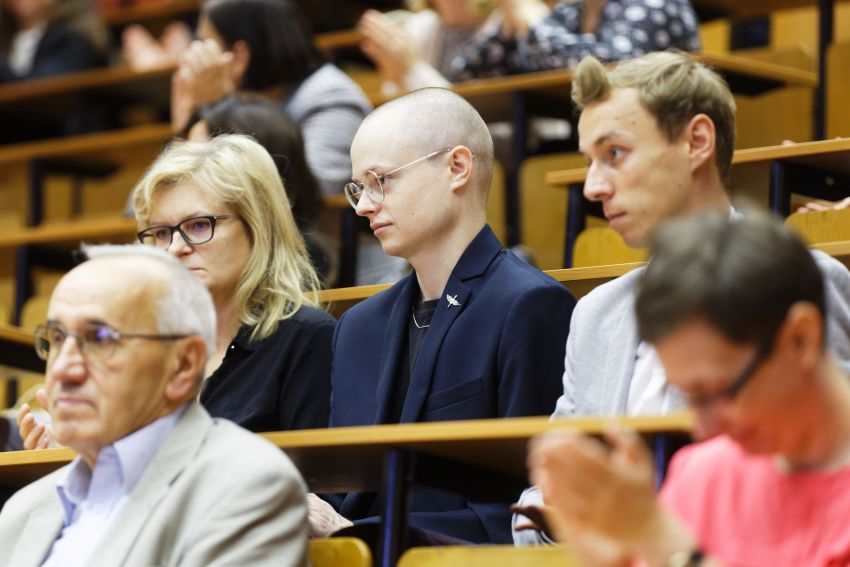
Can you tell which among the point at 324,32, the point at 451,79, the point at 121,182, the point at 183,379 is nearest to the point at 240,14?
the point at 451,79

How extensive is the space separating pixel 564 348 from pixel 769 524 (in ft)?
2.88

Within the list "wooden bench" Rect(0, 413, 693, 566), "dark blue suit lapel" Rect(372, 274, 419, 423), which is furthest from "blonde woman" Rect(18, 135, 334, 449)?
"wooden bench" Rect(0, 413, 693, 566)

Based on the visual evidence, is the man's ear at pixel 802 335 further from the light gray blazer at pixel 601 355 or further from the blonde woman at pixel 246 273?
the blonde woman at pixel 246 273

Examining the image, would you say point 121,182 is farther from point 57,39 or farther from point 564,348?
point 564,348

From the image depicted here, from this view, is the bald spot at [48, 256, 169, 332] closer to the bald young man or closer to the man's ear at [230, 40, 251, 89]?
the bald young man

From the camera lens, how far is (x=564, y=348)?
206 cm

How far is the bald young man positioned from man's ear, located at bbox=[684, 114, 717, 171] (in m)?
0.28

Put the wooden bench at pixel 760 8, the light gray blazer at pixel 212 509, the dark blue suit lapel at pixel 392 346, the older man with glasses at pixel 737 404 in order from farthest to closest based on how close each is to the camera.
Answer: the wooden bench at pixel 760 8, the dark blue suit lapel at pixel 392 346, the light gray blazer at pixel 212 509, the older man with glasses at pixel 737 404

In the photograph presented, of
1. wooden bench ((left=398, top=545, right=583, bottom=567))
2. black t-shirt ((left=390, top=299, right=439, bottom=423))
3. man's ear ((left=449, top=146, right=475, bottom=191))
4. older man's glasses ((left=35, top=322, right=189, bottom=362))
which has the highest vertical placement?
man's ear ((left=449, top=146, right=475, bottom=191))

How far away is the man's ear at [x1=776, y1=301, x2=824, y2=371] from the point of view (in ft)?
3.67

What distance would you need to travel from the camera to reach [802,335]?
1.12 meters

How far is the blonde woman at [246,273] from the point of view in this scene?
2160mm

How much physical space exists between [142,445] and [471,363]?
1.80 ft

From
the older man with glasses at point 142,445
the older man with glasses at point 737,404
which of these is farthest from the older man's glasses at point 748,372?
the older man with glasses at point 142,445
